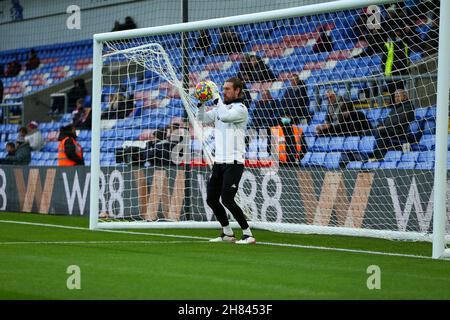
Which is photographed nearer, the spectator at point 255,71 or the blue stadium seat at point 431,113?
the blue stadium seat at point 431,113

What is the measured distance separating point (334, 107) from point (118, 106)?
4.86 metres

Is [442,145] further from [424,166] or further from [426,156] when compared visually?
[426,156]

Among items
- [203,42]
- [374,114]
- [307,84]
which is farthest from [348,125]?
[203,42]

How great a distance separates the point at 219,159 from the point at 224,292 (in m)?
4.67

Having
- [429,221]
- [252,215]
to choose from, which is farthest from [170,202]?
[429,221]

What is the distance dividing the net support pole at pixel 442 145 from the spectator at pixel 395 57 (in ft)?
10.2

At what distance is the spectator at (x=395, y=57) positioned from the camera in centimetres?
1312

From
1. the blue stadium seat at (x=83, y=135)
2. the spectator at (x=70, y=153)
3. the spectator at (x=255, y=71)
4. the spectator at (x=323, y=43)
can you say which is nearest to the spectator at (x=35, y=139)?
the blue stadium seat at (x=83, y=135)

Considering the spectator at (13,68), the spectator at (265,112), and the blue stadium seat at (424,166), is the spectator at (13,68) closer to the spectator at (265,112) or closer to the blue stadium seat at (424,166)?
the spectator at (265,112)

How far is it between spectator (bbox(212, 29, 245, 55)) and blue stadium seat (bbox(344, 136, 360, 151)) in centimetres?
261

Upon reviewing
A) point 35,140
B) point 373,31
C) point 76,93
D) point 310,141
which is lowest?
point 310,141

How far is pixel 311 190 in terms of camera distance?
13.6 m

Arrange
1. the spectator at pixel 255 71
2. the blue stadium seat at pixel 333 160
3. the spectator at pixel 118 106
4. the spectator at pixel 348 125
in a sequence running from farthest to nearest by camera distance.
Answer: the spectator at pixel 118 106
the spectator at pixel 255 71
the blue stadium seat at pixel 333 160
the spectator at pixel 348 125

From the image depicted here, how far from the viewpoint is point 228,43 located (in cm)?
1548
